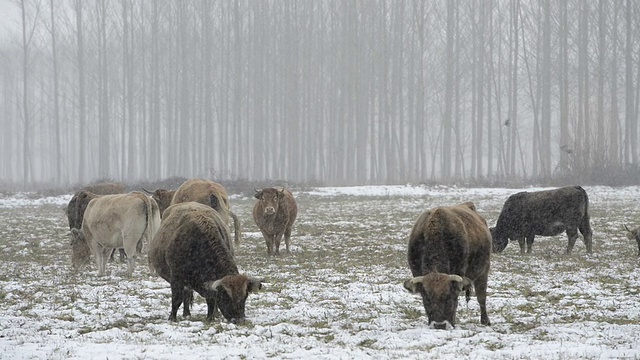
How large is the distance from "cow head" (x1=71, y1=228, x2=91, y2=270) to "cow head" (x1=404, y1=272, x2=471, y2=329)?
298 inches

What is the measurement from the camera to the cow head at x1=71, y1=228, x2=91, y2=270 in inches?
524

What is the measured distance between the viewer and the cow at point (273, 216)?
15.3 meters

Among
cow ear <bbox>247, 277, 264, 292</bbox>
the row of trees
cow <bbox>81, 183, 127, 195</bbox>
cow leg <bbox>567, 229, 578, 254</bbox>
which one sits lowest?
cow leg <bbox>567, 229, 578, 254</bbox>

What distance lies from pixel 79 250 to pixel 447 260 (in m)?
7.70

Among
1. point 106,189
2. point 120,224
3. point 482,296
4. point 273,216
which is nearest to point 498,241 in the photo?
point 273,216

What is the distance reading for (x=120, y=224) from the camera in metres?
12.3

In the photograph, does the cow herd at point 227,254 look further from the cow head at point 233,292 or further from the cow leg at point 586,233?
the cow leg at point 586,233

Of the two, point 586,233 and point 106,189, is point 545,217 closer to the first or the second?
point 586,233

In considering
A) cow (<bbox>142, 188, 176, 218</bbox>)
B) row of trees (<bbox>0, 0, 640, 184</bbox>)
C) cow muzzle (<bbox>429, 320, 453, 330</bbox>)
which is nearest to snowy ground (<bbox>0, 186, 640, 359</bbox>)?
cow muzzle (<bbox>429, 320, 453, 330</bbox>)

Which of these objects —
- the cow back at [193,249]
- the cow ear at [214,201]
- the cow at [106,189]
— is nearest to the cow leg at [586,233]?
the cow ear at [214,201]

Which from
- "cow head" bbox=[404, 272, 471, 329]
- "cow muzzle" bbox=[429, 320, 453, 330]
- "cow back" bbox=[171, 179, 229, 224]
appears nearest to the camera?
"cow head" bbox=[404, 272, 471, 329]

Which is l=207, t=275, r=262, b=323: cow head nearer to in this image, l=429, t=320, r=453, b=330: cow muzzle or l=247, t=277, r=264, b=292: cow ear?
l=247, t=277, r=264, b=292: cow ear

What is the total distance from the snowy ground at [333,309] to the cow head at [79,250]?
0.17 meters

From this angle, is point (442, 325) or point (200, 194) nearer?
point (442, 325)
